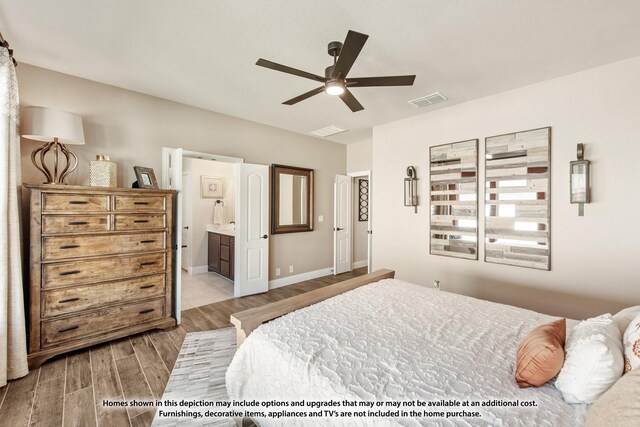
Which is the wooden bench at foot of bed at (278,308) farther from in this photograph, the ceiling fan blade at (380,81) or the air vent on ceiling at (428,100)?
the air vent on ceiling at (428,100)

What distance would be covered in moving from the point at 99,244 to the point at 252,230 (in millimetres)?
1993

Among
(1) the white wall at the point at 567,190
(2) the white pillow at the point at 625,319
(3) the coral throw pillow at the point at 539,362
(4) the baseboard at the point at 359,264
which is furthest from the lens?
(4) the baseboard at the point at 359,264

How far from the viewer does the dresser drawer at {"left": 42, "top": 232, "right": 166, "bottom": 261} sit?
2.38 m

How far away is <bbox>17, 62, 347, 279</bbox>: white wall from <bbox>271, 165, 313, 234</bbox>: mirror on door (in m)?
0.15

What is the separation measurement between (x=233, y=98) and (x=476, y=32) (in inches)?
107

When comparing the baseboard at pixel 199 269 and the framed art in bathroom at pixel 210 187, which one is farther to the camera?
the framed art in bathroom at pixel 210 187

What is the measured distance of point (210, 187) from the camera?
5.88 m

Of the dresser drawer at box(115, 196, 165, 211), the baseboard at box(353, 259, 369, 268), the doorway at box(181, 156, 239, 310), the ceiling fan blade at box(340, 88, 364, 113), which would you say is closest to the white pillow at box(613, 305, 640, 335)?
the ceiling fan blade at box(340, 88, 364, 113)

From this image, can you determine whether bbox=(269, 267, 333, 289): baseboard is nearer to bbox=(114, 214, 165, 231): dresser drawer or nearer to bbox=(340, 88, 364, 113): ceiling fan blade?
bbox=(114, 214, 165, 231): dresser drawer

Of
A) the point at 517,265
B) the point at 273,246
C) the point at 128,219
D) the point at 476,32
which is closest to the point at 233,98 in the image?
the point at 128,219

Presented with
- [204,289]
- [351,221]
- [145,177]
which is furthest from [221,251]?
[351,221]

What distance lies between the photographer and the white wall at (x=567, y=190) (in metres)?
2.51

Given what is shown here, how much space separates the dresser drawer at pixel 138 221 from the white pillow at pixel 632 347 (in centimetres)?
359

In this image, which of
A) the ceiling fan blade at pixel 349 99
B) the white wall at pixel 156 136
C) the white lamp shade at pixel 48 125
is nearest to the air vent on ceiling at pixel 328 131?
the white wall at pixel 156 136
